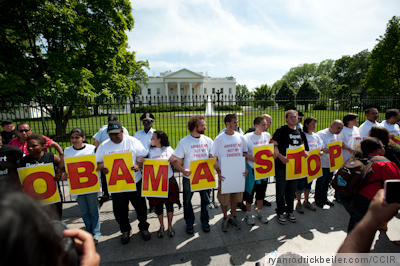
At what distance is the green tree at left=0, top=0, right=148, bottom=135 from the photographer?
1061 centimetres

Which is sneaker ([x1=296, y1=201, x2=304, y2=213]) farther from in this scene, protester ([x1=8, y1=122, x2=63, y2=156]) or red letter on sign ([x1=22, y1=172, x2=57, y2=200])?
protester ([x1=8, y1=122, x2=63, y2=156])

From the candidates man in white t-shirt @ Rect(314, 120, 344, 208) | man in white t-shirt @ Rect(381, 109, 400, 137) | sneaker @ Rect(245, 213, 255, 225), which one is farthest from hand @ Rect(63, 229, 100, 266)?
man in white t-shirt @ Rect(381, 109, 400, 137)

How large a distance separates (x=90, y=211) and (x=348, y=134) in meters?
6.09

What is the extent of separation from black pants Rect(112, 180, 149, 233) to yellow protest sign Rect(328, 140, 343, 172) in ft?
14.0

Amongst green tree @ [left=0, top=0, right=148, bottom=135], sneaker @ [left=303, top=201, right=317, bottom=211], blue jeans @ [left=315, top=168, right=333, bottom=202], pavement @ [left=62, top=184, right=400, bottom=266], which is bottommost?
pavement @ [left=62, top=184, right=400, bottom=266]

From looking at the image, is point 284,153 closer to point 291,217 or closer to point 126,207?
point 291,217

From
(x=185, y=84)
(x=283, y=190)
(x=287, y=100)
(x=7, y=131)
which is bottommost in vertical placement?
(x=283, y=190)

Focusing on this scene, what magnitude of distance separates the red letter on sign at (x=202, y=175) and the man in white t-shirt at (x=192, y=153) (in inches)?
5.3

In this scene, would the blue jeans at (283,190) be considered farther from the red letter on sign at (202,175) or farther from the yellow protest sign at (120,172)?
the yellow protest sign at (120,172)

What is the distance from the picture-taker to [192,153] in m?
3.73

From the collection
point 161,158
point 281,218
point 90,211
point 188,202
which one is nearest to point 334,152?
point 281,218

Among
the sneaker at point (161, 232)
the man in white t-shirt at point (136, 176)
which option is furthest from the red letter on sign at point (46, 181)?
the sneaker at point (161, 232)

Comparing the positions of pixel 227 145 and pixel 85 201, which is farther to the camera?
pixel 227 145

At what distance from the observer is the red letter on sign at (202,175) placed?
3.76 m
